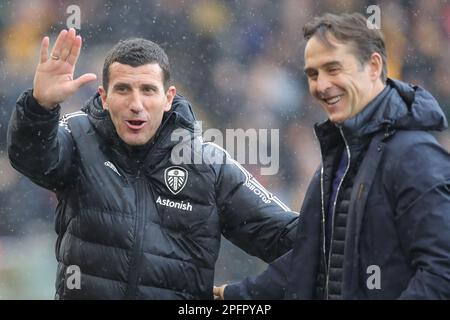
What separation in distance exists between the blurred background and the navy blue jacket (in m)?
3.47

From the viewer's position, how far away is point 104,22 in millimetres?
6336

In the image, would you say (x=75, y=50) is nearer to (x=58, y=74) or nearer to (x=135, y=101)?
(x=58, y=74)

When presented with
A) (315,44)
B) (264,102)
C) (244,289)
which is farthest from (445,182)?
(264,102)

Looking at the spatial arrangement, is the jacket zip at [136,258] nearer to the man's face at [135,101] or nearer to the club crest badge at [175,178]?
the club crest badge at [175,178]

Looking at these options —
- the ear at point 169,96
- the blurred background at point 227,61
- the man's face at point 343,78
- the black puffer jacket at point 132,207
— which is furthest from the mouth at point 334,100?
the blurred background at point 227,61

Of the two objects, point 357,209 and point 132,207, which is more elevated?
point 132,207

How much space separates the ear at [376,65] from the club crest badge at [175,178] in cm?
85

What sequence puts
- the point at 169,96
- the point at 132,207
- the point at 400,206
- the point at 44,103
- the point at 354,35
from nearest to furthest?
the point at 400,206 < the point at 354,35 < the point at 44,103 < the point at 132,207 < the point at 169,96

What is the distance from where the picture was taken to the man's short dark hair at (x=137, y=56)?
10.7 ft

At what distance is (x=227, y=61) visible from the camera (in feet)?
20.9

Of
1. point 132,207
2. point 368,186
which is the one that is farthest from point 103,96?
point 368,186

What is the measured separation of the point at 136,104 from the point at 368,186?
103 centimetres

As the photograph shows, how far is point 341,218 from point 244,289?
0.58 metres
